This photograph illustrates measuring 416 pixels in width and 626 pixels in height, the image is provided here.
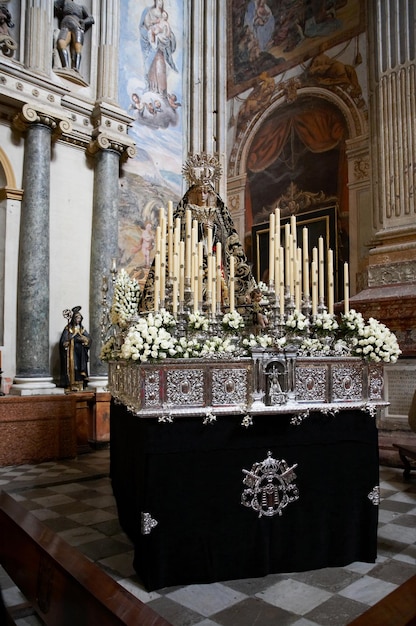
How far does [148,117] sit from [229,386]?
8387 mm

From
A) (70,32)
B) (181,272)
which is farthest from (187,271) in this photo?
(70,32)

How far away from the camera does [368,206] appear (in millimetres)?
9633

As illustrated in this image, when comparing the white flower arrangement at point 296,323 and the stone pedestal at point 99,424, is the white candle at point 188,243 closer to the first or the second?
the white flower arrangement at point 296,323

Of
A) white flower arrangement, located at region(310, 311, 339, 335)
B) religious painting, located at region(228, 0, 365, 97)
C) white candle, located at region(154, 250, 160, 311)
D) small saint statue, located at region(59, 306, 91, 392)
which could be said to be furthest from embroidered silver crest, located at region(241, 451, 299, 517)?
religious painting, located at region(228, 0, 365, 97)

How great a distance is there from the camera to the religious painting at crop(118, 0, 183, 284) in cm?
998

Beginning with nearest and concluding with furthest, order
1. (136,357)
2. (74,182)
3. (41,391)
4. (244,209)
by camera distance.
Answer: (136,357) → (41,391) → (74,182) → (244,209)

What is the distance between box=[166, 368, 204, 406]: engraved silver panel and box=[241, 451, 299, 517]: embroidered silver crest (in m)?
0.59

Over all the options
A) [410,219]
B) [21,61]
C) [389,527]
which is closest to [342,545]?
[389,527]

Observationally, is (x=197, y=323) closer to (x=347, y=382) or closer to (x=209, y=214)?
(x=347, y=382)

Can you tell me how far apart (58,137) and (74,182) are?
0.78 m

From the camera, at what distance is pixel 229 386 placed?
3402 millimetres

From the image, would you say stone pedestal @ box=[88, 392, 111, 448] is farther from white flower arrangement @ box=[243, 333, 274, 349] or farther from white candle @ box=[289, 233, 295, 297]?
white flower arrangement @ box=[243, 333, 274, 349]

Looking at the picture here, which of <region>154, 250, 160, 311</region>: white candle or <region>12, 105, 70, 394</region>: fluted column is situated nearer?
<region>154, 250, 160, 311</region>: white candle

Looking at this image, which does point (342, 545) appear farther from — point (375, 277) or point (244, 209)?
point (244, 209)
